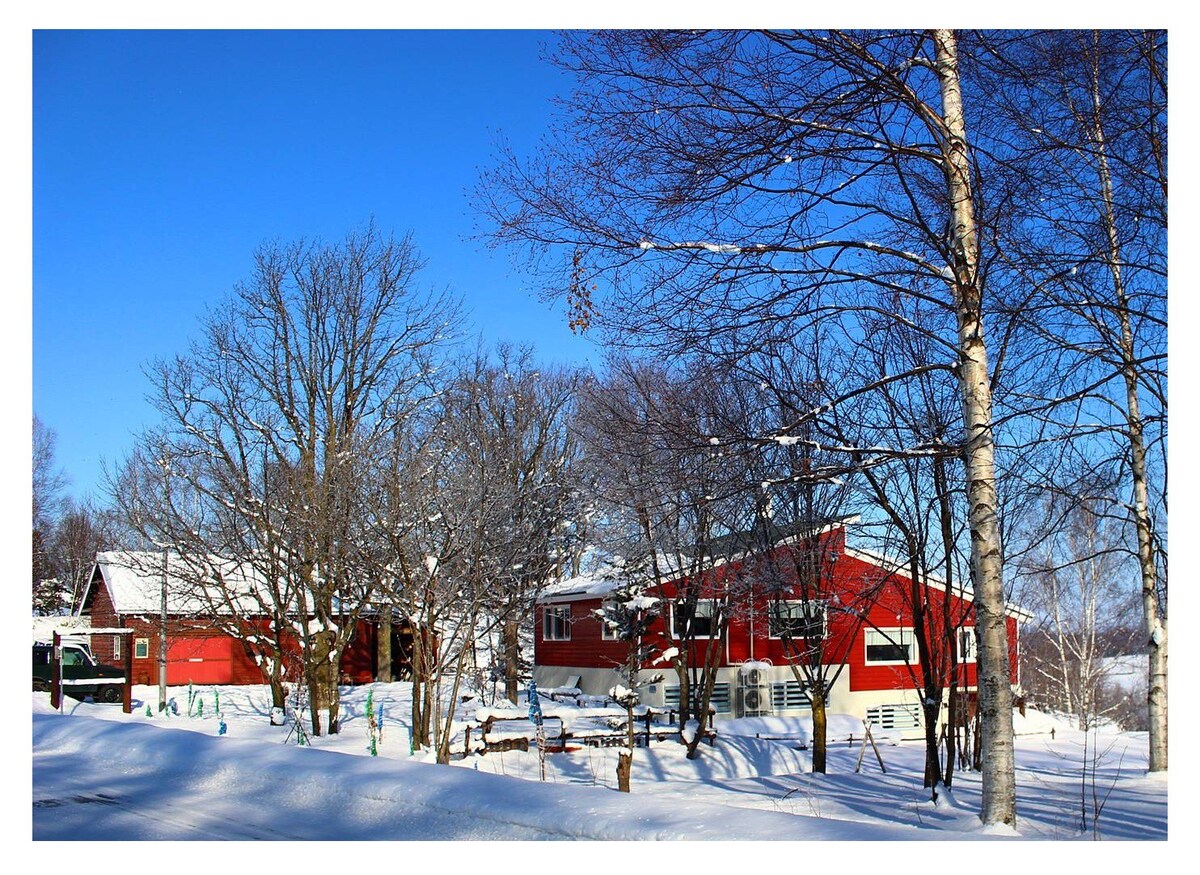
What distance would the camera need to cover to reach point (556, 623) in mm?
27922

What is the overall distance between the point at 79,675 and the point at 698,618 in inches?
516

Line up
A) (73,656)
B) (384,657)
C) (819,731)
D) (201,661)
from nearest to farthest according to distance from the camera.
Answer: (819,731) < (73,656) < (384,657) < (201,661)

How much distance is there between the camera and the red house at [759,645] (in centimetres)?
1727

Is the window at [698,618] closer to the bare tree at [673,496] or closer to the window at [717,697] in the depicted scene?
the bare tree at [673,496]

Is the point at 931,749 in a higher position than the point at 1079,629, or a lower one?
lower

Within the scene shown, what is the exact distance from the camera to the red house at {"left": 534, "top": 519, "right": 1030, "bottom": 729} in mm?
17266

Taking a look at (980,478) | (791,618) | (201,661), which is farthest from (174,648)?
(980,478)

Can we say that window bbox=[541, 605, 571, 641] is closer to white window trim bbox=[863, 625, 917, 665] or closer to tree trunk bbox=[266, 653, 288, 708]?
white window trim bbox=[863, 625, 917, 665]

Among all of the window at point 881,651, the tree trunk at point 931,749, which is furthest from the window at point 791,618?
the window at point 881,651

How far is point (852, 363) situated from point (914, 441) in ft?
3.75

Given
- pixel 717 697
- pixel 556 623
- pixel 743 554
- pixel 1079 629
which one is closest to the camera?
pixel 743 554

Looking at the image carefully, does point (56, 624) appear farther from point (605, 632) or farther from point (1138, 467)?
point (1138, 467)

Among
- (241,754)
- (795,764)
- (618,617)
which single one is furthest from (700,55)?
(618,617)

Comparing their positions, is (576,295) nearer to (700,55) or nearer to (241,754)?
(700,55)
